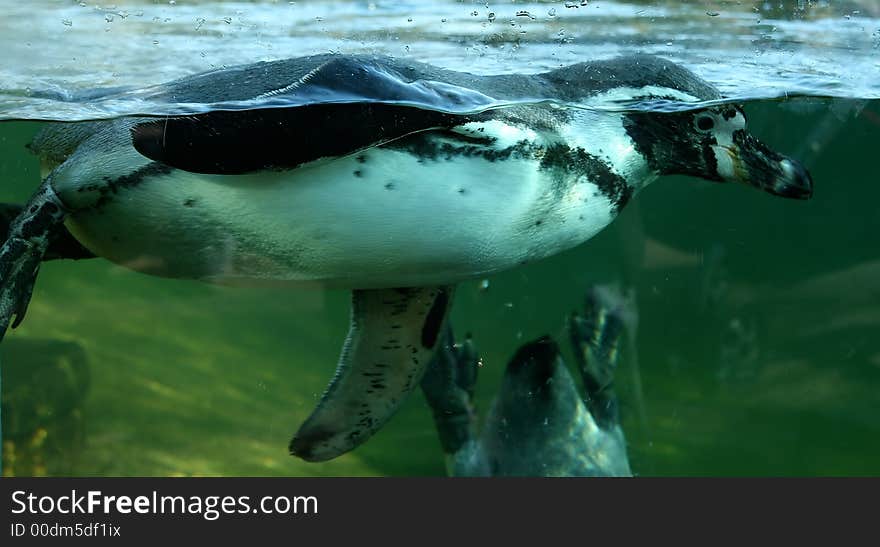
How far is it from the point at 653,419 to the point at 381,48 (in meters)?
4.70

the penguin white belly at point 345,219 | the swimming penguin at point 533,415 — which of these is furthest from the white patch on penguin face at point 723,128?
the swimming penguin at point 533,415

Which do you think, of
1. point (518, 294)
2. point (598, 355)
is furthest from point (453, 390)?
point (518, 294)

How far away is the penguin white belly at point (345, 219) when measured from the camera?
6.70 ft

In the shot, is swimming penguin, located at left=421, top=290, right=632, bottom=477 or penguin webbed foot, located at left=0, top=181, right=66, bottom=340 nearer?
penguin webbed foot, located at left=0, top=181, right=66, bottom=340

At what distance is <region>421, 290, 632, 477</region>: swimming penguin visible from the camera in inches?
149

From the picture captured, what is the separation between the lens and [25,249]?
1.97m

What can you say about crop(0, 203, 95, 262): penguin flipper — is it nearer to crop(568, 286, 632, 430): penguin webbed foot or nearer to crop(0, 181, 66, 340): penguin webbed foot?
crop(0, 181, 66, 340): penguin webbed foot

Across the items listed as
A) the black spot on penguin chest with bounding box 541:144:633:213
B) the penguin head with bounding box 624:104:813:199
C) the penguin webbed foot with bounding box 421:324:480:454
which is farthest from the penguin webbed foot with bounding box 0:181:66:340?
the penguin webbed foot with bounding box 421:324:480:454

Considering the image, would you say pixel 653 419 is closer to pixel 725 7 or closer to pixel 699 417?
pixel 699 417

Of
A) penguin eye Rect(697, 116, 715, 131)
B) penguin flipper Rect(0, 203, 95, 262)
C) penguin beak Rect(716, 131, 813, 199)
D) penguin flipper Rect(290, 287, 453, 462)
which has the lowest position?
penguin flipper Rect(290, 287, 453, 462)

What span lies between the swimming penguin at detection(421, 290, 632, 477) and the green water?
0.61m

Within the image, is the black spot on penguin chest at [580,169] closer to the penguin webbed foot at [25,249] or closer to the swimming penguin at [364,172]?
the swimming penguin at [364,172]

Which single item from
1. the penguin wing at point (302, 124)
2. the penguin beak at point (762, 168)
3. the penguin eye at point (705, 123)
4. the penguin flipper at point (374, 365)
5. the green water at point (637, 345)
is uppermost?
the penguin wing at point (302, 124)

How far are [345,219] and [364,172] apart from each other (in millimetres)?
134
